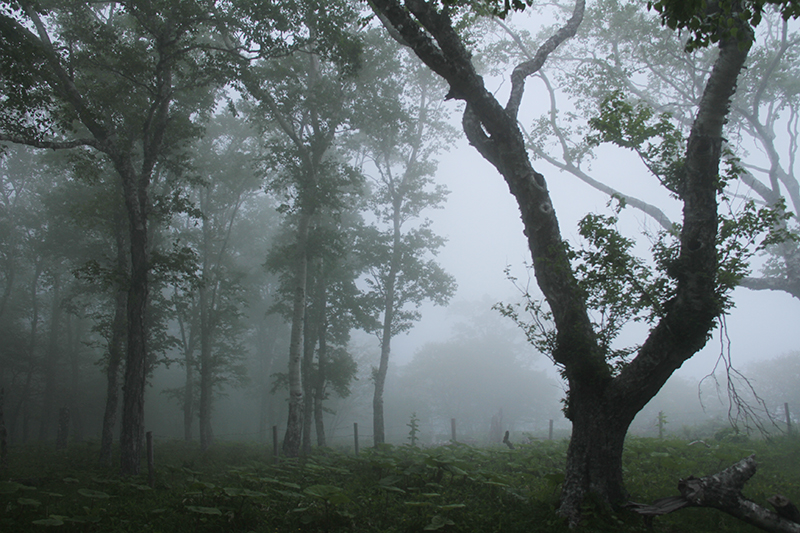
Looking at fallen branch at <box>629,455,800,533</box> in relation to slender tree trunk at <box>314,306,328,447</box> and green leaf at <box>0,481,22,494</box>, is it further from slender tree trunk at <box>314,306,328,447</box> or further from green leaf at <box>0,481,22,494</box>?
slender tree trunk at <box>314,306,328,447</box>

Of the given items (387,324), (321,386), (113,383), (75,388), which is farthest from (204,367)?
(75,388)

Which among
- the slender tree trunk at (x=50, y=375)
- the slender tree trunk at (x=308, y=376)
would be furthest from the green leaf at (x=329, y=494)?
the slender tree trunk at (x=50, y=375)

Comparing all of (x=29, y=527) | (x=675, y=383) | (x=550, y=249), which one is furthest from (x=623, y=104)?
(x=675, y=383)

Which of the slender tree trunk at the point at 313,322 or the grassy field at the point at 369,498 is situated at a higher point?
the slender tree trunk at the point at 313,322

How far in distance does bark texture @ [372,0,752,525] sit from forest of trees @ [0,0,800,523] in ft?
0.09

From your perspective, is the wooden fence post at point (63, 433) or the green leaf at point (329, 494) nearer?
the green leaf at point (329, 494)

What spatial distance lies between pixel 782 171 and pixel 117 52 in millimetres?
22488

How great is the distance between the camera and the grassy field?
5133 millimetres

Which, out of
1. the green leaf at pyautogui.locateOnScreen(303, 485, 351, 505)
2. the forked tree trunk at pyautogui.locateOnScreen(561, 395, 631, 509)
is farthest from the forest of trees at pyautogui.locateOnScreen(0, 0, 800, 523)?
the green leaf at pyautogui.locateOnScreen(303, 485, 351, 505)

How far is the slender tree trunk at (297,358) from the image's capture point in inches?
480

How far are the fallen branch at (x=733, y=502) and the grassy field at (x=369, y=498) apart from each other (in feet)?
1.61

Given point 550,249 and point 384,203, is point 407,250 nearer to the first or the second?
point 384,203

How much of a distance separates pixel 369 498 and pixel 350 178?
A: 10.4 m

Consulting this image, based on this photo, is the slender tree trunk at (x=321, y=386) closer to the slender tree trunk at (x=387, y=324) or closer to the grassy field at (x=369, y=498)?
the slender tree trunk at (x=387, y=324)
